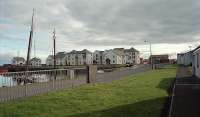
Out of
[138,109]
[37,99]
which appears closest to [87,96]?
[37,99]

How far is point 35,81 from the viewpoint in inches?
632

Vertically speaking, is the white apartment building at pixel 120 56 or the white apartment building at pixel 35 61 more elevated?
the white apartment building at pixel 120 56

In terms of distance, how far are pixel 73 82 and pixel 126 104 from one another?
7.59m

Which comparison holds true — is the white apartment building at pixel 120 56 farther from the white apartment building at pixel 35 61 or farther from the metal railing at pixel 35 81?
the metal railing at pixel 35 81

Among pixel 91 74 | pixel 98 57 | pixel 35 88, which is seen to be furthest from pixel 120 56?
pixel 35 88

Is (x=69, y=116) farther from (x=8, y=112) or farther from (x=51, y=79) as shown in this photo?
(x=51, y=79)

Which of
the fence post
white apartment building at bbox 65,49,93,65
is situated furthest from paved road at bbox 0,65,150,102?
white apartment building at bbox 65,49,93,65

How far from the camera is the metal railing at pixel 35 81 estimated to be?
13188mm

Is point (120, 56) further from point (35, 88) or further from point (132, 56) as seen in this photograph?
point (35, 88)

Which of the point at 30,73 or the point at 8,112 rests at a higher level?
the point at 30,73

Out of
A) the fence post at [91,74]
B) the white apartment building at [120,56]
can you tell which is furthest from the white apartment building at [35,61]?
the fence post at [91,74]

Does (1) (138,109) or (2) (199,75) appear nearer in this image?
(1) (138,109)

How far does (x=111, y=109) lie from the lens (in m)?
11.0

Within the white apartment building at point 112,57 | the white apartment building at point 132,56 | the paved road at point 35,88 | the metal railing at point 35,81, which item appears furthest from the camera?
the white apartment building at point 132,56
